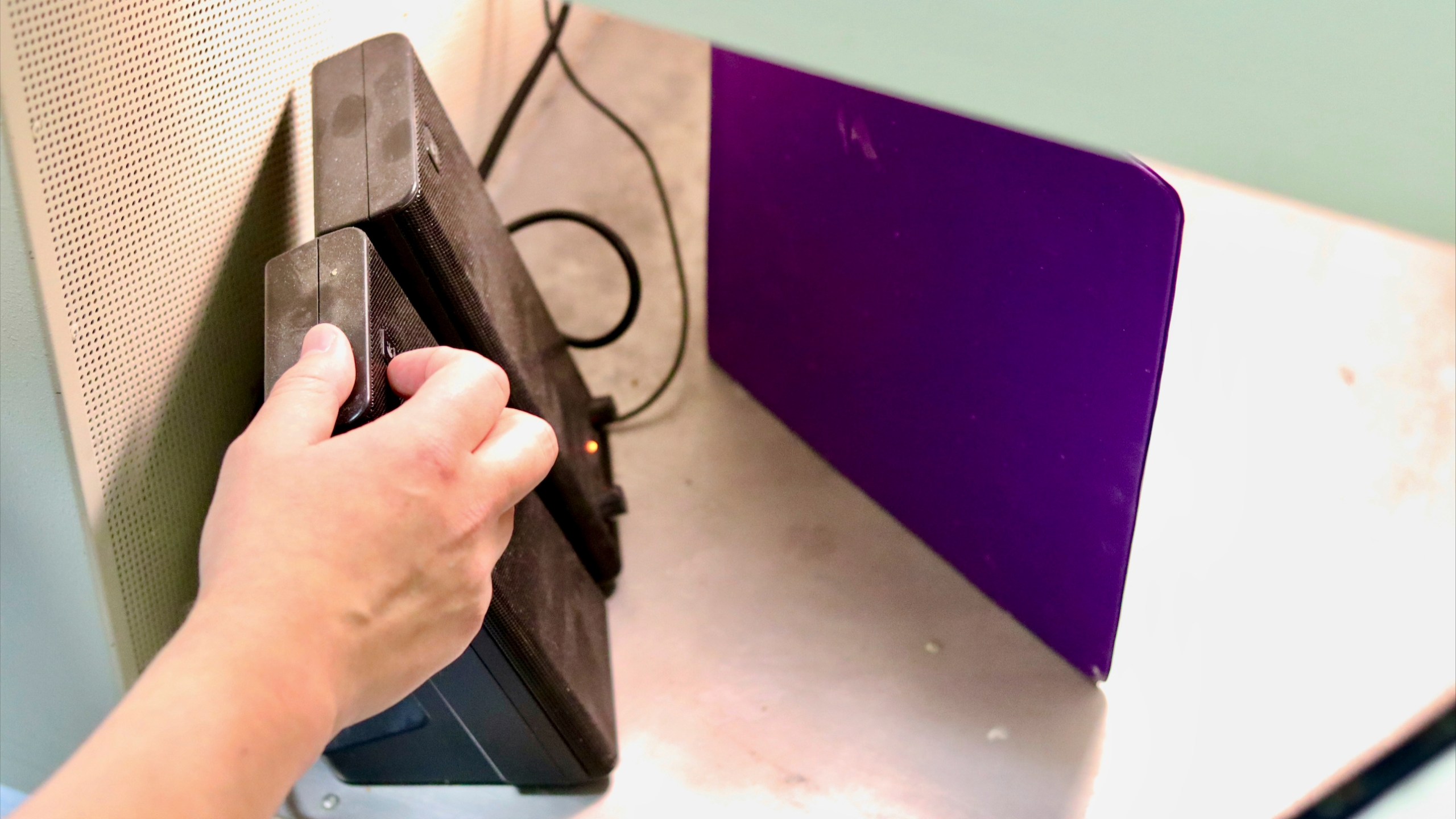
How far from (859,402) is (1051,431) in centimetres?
19

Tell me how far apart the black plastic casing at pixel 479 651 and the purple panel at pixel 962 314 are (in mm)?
266

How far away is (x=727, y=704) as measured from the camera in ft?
2.38

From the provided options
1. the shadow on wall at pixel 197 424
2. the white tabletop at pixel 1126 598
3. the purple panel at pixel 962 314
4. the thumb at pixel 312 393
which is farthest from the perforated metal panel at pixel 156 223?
the purple panel at pixel 962 314

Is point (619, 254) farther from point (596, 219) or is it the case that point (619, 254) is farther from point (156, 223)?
point (156, 223)

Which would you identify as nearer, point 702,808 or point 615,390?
point 702,808

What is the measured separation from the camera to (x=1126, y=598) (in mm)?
764

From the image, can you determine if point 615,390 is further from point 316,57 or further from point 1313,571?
point 1313,571

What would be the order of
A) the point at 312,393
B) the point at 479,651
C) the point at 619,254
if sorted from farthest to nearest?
the point at 619,254 → the point at 479,651 → the point at 312,393

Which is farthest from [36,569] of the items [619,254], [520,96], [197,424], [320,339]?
[520,96]

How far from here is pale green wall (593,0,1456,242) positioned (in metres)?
0.29

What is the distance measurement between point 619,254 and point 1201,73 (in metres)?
0.65

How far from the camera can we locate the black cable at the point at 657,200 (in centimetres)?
97

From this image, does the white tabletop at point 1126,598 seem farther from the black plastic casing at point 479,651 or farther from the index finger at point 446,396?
the index finger at point 446,396

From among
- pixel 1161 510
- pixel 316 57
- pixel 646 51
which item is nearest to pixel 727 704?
pixel 1161 510
